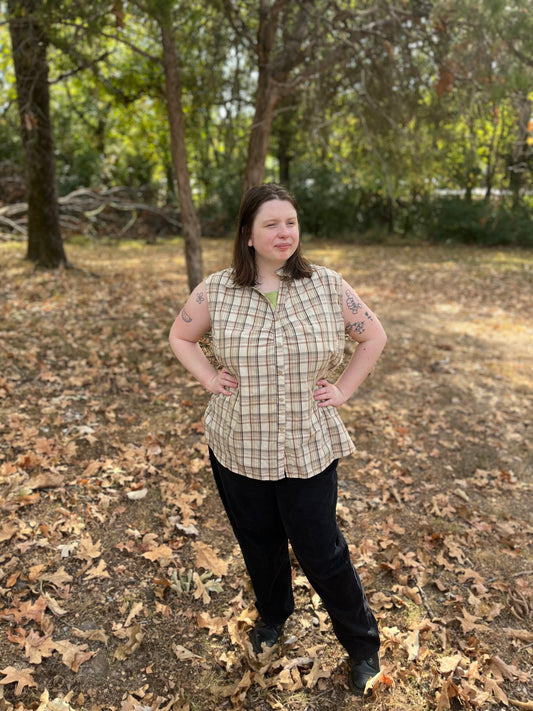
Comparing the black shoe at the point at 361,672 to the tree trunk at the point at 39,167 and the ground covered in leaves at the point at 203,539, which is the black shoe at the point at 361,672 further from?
the tree trunk at the point at 39,167

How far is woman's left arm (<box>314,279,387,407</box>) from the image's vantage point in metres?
2.19

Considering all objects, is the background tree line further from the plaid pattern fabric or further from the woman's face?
the plaid pattern fabric

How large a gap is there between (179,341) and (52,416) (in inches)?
112

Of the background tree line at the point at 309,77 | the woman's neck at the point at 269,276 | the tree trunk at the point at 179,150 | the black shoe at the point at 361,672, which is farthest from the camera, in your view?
the tree trunk at the point at 179,150

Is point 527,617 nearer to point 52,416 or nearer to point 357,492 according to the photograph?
point 357,492

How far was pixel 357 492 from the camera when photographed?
4.14 metres

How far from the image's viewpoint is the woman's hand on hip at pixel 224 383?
2166 millimetres

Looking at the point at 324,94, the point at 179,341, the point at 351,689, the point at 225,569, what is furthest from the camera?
the point at 324,94

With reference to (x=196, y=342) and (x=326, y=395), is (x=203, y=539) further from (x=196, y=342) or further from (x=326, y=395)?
(x=326, y=395)

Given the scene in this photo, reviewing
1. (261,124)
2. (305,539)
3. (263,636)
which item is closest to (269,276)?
(305,539)

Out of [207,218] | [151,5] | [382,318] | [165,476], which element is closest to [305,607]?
[165,476]

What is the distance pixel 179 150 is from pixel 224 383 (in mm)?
5217

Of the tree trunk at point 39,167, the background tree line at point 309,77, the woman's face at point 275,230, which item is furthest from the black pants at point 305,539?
the tree trunk at point 39,167

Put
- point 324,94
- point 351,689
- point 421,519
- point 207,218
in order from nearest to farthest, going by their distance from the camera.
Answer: point 351,689 < point 421,519 < point 324,94 < point 207,218
